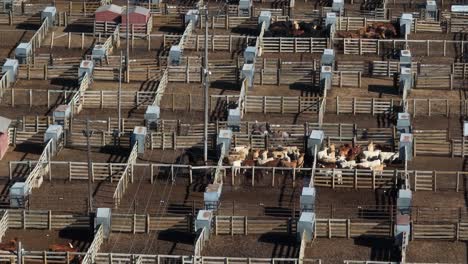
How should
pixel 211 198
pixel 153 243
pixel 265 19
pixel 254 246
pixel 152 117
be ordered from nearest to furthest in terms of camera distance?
pixel 254 246, pixel 153 243, pixel 211 198, pixel 152 117, pixel 265 19

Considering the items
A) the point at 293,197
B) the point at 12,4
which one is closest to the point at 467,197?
the point at 293,197

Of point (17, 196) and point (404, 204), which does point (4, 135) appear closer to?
point (17, 196)

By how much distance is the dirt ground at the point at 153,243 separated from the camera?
120938mm

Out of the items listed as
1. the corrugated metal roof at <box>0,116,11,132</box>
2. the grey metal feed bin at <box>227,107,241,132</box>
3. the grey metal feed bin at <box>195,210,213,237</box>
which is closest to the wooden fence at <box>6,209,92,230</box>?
the grey metal feed bin at <box>195,210,213,237</box>

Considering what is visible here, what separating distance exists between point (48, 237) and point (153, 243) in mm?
5393

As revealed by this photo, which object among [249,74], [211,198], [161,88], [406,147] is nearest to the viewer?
[211,198]

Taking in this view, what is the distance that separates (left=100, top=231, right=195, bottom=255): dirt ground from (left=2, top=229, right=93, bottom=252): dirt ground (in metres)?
1.22

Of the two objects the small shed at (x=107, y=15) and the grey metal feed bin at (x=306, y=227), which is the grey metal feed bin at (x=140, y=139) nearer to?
the grey metal feed bin at (x=306, y=227)

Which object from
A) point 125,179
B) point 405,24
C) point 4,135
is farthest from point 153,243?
point 405,24

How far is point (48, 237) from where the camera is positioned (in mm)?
123188

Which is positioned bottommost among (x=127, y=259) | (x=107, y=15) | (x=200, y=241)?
(x=127, y=259)

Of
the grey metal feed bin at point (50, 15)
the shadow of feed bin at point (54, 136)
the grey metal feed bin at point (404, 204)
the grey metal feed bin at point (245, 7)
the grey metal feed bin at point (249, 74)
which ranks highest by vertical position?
the grey metal feed bin at point (245, 7)

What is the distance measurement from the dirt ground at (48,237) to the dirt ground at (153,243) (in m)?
1.22

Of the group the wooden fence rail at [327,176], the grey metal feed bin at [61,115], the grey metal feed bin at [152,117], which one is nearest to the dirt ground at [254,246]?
the wooden fence rail at [327,176]
